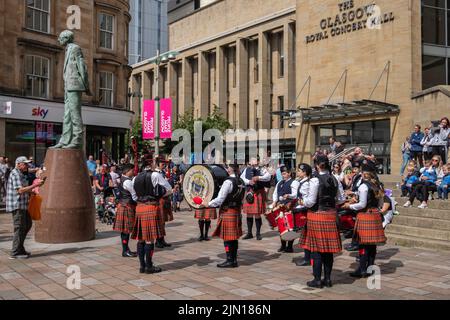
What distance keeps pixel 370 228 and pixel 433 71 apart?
2019cm

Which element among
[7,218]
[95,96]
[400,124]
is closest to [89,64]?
[95,96]

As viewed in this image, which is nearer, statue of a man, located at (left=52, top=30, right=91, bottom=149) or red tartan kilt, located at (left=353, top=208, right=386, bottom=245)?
red tartan kilt, located at (left=353, top=208, right=386, bottom=245)

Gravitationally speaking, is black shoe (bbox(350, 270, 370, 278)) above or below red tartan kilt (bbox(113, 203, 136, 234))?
below

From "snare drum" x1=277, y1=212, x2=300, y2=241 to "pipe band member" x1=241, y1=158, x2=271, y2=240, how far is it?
2.69 meters

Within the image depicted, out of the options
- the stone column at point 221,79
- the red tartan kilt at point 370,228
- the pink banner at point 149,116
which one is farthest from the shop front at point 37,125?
the red tartan kilt at point 370,228

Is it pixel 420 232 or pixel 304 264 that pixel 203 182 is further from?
pixel 420 232

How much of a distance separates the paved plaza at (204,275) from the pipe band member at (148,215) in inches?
14.9

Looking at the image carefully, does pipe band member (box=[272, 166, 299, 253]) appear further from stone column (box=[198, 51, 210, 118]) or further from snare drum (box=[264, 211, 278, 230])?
stone column (box=[198, 51, 210, 118])

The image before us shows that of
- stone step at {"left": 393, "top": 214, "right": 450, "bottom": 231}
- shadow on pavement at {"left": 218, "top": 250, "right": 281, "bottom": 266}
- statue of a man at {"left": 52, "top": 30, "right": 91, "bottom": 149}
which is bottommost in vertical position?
shadow on pavement at {"left": 218, "top": 250, "right": 281, "bottom": 266}

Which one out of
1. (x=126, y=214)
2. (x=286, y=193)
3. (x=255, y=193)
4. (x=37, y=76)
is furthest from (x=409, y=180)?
(x=37, y=76)

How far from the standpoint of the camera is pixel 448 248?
31.4 feet

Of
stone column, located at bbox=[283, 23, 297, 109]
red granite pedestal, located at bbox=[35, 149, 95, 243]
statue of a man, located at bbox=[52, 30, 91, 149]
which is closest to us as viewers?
red granite pedestal, located at bbox=[35, 149, 95, 243]

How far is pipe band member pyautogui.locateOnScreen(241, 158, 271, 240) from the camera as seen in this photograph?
11.3 m

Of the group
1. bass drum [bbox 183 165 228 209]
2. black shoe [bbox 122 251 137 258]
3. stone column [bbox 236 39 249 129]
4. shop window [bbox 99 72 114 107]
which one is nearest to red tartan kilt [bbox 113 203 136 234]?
black shoe [bbox 122 251 137 258]
